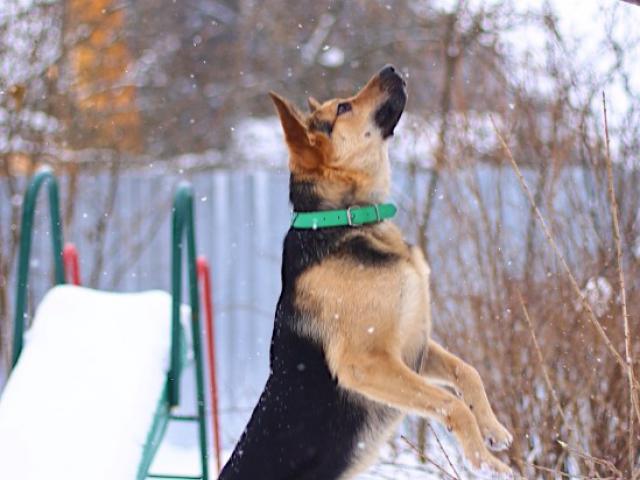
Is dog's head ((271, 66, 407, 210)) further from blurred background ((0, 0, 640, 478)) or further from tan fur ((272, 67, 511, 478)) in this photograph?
blurred background ((0, 0, 640, 478))

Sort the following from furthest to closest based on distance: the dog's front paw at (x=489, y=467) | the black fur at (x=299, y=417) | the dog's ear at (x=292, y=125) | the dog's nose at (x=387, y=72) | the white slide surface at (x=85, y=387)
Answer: the white slide surface at (x=85, y=387) → the dog's nose at (x=387, y=72) → the dog's ear at (x=292, y=125) → the black fur at (x=299, y=417) → the dog's front paw at (x=489, y=467)

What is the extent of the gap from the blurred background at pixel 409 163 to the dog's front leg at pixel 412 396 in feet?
0.71

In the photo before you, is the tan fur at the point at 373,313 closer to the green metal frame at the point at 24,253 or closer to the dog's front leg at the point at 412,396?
the dog's front leg at the point at 412,396

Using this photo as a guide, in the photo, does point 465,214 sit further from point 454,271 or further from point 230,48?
point 230,48

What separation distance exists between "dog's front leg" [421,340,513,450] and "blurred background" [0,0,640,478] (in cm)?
22

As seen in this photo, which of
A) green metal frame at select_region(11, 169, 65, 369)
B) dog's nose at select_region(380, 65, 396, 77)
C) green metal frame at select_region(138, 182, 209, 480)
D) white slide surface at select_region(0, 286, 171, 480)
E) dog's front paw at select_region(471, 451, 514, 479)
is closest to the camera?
dog's front paw at select_region(471, 451, 514, 479)

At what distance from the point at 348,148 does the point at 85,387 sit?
183cm

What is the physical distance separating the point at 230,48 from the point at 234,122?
1074 mm

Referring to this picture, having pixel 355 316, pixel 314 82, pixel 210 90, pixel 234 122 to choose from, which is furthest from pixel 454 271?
pixel 210 90

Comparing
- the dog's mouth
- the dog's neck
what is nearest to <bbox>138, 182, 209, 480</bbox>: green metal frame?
the dog's neck

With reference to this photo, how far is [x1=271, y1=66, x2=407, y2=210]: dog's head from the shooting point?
3.39 metres

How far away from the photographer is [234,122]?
509 inches

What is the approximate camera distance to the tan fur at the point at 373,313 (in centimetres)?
296

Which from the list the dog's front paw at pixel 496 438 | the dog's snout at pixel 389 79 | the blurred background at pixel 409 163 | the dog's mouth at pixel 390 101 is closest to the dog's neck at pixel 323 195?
the dog's mouth at pixel 390 101
